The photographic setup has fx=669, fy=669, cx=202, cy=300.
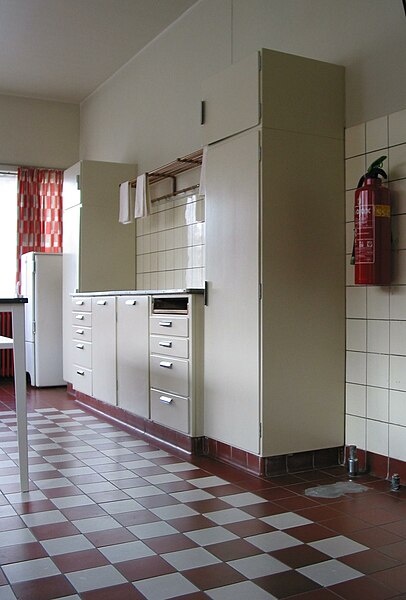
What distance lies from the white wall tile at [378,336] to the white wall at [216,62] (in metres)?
1.07

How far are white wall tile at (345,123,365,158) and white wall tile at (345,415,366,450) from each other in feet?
4.63

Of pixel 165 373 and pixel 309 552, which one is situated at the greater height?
pixel 165 373

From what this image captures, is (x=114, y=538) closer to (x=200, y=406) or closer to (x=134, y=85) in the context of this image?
(x=200, y=406)

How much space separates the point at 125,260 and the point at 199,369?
246 cm

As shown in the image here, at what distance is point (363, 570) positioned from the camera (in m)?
2.21

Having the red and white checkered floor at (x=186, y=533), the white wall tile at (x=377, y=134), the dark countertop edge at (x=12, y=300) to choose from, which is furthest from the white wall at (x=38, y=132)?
the white wall tile at (x=377, y=134)

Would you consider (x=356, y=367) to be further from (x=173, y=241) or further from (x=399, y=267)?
(x=173, y=241)

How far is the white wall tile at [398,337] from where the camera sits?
3232mm

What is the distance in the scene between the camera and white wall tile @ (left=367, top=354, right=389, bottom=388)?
11.0ft

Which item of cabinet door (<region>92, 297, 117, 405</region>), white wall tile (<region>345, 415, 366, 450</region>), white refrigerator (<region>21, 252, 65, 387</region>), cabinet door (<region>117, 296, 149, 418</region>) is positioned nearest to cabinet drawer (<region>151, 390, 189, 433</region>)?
cabinet door (<region>117, 296, 149, 418</region>)

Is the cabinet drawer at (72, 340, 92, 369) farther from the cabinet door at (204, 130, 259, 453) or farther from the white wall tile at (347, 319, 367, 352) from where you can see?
the white wall tile at (347, 319, 367, 352)

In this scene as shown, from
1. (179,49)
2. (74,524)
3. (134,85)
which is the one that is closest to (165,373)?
(74,524)

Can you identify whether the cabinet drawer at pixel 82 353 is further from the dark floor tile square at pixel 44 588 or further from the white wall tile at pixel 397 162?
the dark floor tile square at pixel 44 588

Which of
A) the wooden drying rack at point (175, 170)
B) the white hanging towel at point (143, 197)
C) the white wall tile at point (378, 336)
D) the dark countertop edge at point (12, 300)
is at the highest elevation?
the wooden drying rack at point (175, 170)
